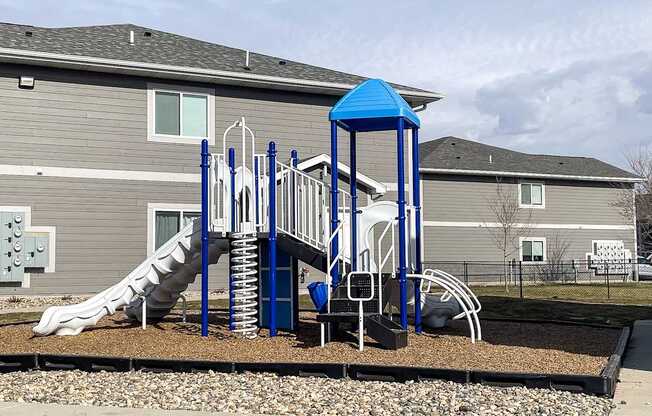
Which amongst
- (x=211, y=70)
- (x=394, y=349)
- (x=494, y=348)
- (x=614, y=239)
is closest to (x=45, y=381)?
(x=394, y=349)

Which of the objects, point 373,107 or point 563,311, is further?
point 563,311

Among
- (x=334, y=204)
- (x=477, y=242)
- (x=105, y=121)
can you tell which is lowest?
(x=477, y=242)

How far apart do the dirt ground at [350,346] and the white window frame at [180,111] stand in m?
8.06

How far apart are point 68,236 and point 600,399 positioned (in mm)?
15230

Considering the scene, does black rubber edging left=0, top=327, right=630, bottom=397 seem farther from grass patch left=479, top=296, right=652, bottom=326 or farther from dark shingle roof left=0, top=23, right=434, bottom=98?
dark shingle roof left=0, top=23, right=434, bottom=98

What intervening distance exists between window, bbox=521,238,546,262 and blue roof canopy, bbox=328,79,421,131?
24674mm

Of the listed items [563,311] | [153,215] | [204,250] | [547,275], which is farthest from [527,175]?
[204,250]

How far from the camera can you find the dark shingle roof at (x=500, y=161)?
35094mm

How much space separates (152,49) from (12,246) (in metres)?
6.82

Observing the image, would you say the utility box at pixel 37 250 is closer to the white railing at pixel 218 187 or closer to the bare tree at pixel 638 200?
the white railing at pixel 218 187

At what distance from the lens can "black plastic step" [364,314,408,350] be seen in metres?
10.5

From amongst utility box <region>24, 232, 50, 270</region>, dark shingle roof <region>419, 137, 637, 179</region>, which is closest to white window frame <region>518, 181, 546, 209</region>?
dark shingle roof <region>419, 137, 637, 179</region>

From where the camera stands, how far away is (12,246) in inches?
747

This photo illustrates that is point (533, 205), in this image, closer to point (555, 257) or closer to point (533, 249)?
point (533, 249)
